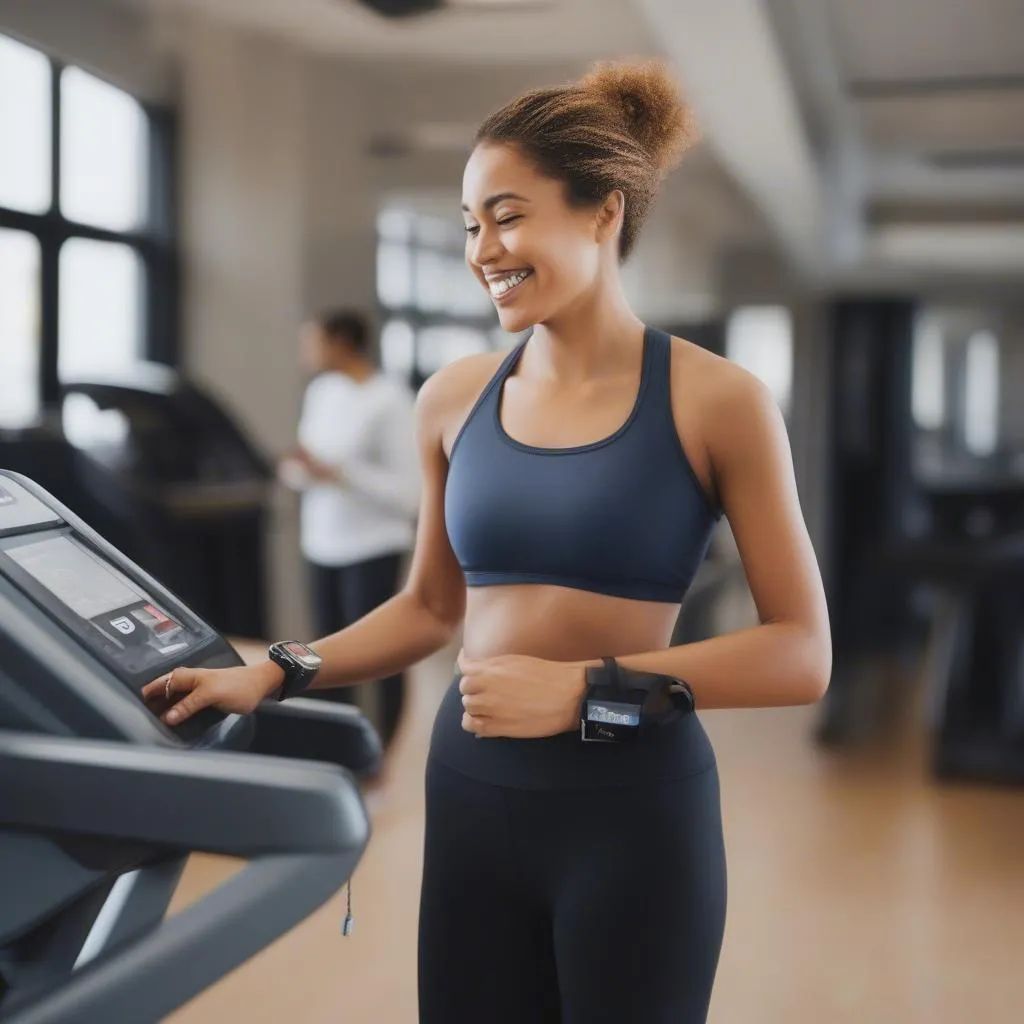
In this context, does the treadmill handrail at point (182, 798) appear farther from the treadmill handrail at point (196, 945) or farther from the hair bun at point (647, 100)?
the hair bun at point (647, 100)

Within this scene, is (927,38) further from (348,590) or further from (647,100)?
(647,100)

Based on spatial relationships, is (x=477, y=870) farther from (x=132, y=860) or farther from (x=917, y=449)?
(x=917, y=449)

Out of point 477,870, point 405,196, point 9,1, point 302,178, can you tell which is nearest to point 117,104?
point 9,1

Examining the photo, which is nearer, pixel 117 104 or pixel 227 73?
pixel 117 104

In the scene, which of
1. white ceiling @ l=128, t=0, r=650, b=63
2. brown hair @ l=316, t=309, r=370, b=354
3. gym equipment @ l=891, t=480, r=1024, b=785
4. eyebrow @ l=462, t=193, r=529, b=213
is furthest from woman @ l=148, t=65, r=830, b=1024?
gym equipment @ l=891, t=480, r=1024, b=785

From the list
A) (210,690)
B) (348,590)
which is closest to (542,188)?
(210,690)

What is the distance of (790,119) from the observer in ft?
14.6

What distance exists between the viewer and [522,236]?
3.50 ft

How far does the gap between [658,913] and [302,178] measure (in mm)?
3480

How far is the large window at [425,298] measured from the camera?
4.84m

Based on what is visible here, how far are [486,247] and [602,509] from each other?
231mm

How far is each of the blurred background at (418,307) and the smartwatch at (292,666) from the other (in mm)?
1506

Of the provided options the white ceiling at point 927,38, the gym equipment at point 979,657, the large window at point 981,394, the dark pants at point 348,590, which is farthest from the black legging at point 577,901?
the large window at point 981,394

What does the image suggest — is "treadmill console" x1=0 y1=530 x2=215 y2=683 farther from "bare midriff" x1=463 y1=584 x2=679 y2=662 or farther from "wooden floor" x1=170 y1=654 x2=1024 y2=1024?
"wooden floor" x1=170 y1=654 x2=1024 y2=1024
